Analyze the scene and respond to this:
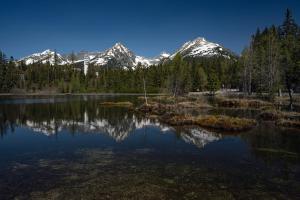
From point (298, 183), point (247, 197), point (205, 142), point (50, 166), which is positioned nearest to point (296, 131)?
point (205, 142)

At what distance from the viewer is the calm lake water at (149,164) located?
14.9 m

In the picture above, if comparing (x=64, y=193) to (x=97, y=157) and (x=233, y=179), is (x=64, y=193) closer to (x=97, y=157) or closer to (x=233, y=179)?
(x=97, y=157)

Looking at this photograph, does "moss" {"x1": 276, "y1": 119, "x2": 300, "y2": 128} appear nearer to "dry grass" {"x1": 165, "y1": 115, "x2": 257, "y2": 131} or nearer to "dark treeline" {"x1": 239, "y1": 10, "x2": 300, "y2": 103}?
"dry grass" {"x1": 165, "y1": 115, "x2": 257, "y2": 131}

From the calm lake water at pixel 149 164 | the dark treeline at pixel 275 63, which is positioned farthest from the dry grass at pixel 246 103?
the calm lake water at pixel 149 164

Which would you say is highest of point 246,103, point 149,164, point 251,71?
point 251,71

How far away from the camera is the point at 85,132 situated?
35.0 metres

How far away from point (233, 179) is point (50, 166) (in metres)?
12.5

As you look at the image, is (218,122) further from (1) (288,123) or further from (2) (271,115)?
(2) (271,115)

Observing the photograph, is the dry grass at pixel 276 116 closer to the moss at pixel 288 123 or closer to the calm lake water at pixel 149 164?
the moss at pixel 288 123

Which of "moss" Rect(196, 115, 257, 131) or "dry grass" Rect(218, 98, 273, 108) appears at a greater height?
"dry grass" Rect(218, 98, 273, 108)

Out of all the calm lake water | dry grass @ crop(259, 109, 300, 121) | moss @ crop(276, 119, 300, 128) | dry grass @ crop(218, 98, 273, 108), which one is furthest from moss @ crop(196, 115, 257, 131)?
dry grass @ crop(218, 98, 273, 108)

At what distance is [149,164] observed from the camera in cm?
2047

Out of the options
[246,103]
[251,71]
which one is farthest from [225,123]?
[251,71]

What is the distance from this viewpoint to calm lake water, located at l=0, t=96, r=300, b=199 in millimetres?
14930
